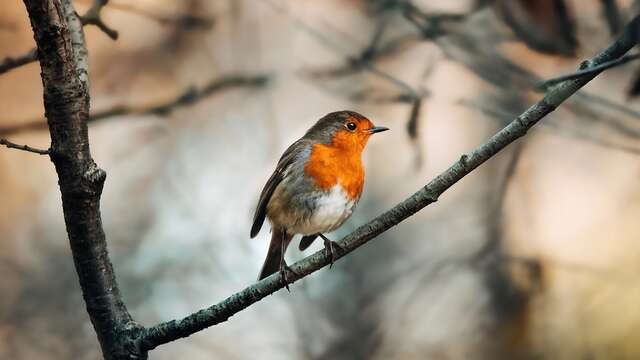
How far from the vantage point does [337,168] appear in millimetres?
3002

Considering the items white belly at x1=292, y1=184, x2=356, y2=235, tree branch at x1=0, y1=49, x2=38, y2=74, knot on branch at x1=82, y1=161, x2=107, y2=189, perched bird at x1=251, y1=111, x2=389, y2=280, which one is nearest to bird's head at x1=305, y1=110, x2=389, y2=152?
perched bird at x1=251, y1=111, x2=389, y2=280

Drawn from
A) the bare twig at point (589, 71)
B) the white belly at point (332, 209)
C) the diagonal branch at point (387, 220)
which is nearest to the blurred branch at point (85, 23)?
the white belly at point (332, 209)

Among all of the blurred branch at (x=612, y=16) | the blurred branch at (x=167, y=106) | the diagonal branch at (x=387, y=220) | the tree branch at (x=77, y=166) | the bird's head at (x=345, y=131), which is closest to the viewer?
the tree branch at (x=77, y=166)

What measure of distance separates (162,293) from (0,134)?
4.39 ft

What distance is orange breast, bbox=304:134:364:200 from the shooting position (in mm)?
2959

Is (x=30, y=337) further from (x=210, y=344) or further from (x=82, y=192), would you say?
(x=82, y=192)

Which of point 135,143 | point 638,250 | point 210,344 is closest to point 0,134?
point 135,143

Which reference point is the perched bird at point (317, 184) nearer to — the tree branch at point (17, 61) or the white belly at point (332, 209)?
the white belly at point (332, 209)

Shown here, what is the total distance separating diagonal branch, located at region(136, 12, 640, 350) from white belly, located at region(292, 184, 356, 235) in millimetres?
615

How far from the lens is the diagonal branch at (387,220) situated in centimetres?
197

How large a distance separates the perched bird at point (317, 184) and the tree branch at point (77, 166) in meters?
0.80

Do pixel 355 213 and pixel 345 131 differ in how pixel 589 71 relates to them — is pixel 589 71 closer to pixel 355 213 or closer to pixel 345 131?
pixel 345 131

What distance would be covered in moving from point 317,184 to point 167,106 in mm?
1937

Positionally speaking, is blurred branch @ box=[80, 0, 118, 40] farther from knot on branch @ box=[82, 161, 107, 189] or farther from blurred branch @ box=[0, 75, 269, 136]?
blurred branch @ box=[0, 75, 269, 136]
